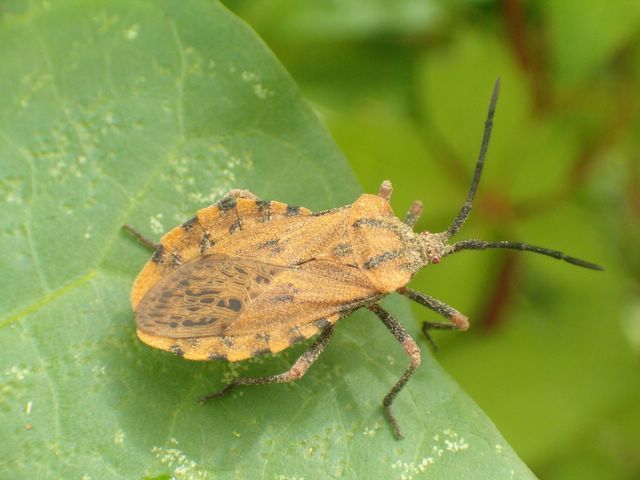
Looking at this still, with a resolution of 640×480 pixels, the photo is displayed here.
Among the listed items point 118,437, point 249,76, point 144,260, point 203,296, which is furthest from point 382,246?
point 118,437

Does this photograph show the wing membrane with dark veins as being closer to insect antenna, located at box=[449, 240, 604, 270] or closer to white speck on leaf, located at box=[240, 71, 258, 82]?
white speck on leaf, located at box=[240, 71, 258, 82]

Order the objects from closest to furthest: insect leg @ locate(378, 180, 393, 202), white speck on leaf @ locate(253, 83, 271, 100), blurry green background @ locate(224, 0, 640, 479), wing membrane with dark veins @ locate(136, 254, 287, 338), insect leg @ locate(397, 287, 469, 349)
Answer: wing membrane with dark veins @ locate(136, 254, 287, 338) → white speck on leaf @ locate(253, 83, 271, 100) → insect leg @ locate(397, 287, 469, 349) → insect leg @ locate(378, 180, 393, 202) → blurry green background @ locate(224, 0, 640, 479)

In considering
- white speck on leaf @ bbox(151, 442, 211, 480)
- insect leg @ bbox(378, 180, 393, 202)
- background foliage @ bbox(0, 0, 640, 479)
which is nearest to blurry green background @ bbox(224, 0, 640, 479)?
background foliage @ bbox(0, 0, 640, 479)

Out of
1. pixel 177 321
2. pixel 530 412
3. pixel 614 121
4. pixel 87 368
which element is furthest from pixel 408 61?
pixel 87 368

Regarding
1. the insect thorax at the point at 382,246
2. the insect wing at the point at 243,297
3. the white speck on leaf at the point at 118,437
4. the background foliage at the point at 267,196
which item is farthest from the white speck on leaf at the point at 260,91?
the white speck on leaf at the point at 118,437

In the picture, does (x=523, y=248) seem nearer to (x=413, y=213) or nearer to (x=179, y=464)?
(x=413, y=213)
